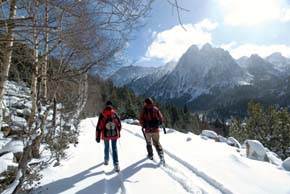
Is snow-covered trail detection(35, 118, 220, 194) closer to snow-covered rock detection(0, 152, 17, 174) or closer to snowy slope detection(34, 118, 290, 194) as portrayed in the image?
snowy slope detection(34, 118, 290, 194)

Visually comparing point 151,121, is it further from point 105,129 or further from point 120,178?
point 120,178

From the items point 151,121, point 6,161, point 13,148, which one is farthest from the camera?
point 151,121

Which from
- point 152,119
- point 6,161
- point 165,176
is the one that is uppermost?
point 152,119

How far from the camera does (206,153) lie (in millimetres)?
8648

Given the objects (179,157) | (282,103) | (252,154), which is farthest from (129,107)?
(282,103)

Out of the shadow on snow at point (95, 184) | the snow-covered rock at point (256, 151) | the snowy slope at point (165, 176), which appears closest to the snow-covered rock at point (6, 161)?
the snowy slope at point (165, 176)

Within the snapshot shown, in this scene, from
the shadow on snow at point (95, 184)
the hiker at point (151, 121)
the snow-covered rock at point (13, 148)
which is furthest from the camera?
the hiker at point (151, 121)

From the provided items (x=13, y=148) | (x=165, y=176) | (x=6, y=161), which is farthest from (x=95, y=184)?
(x=13, y=148)

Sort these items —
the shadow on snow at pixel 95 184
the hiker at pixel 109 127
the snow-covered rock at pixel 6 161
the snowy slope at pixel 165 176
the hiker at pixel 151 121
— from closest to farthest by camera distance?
the shadow on snow at pixel 95 184 → the snowy slope at pixel 165 176 → the snow-covered rock at pixel 6 161 → the hiker at pixel 109 127 → the hiker at pixel 151 121

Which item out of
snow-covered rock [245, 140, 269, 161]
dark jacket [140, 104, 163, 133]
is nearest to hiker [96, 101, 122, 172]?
dark jacket [140, 104, 163, 133]

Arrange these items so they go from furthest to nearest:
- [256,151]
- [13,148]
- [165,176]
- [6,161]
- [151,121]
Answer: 1. [256,151]
2. [151,121]
3. [13,148]
4. [165,176]
5. [6,161]

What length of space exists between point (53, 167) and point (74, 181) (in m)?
1.00

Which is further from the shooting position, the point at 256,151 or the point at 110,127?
the point at 256,151

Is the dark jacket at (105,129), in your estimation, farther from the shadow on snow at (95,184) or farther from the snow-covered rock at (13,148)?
the snow-covered rock at (13,148)
